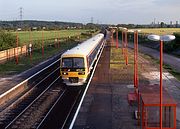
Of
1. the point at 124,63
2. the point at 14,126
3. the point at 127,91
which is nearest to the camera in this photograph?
the point at 14,126

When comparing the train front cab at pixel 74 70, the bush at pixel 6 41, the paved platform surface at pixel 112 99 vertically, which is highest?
the bush at pixel 6 41

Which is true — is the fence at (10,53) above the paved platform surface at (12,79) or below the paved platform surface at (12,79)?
above

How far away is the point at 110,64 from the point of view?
122ft

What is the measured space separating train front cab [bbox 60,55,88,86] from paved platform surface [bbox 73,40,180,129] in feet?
3.03

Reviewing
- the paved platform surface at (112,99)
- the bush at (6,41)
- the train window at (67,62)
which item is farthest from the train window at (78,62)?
the bush at (6,41)

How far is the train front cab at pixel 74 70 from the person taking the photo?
23.4 meters

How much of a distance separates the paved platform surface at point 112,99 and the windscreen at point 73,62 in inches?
62.8

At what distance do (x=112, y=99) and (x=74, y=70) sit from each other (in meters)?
4.34

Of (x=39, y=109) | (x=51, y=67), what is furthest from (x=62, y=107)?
(x=51, y=67)

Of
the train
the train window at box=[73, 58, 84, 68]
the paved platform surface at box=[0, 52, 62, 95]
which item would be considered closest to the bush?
the paved platform surface at box=[0, 52, 62, 95]

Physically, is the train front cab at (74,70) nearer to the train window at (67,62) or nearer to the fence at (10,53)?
the train window at (67,62)

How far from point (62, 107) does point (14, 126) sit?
3.98m

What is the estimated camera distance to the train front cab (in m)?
23.4

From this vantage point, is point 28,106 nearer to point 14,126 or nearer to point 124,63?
point 14,126
